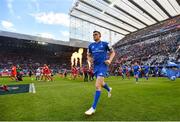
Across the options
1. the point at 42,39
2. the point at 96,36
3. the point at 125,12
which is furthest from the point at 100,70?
the point at 42,39

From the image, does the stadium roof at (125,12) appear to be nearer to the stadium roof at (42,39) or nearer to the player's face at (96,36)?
the stadium roof at (42,39)

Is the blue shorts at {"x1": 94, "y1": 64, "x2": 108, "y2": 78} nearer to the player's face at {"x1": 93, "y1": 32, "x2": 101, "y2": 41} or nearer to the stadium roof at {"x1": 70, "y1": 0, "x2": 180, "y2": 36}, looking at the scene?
the player's face at {"x1": 93, "y1": 32, "x2": 101, "y2": 41}

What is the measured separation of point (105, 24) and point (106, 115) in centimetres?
5001

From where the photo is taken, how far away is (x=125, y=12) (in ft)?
145

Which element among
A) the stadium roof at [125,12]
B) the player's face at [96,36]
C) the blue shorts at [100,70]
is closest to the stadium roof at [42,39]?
the stadium roof at [125,12]

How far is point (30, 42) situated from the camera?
5241 cm

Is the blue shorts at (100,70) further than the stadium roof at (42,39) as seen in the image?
No

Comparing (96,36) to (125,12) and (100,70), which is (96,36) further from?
(125,12)

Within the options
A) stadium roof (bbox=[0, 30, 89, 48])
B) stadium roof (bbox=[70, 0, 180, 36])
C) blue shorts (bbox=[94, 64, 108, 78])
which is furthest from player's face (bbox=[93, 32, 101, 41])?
stadium roof (bbox=[0, 30, 89, 48])

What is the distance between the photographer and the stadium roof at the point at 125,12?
1581 inches

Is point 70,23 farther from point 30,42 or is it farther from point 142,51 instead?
point 142,51

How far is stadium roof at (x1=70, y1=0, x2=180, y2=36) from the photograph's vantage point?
40.2m

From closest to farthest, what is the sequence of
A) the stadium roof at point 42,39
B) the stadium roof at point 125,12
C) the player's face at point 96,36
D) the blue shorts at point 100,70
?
1. the blue shorts at point 100,70
2. the player's face at point 96,36
3. the stadium roof at point 125,12
4. the stadium roof at point 42,39

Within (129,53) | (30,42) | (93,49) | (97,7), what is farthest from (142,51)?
(93,49)
